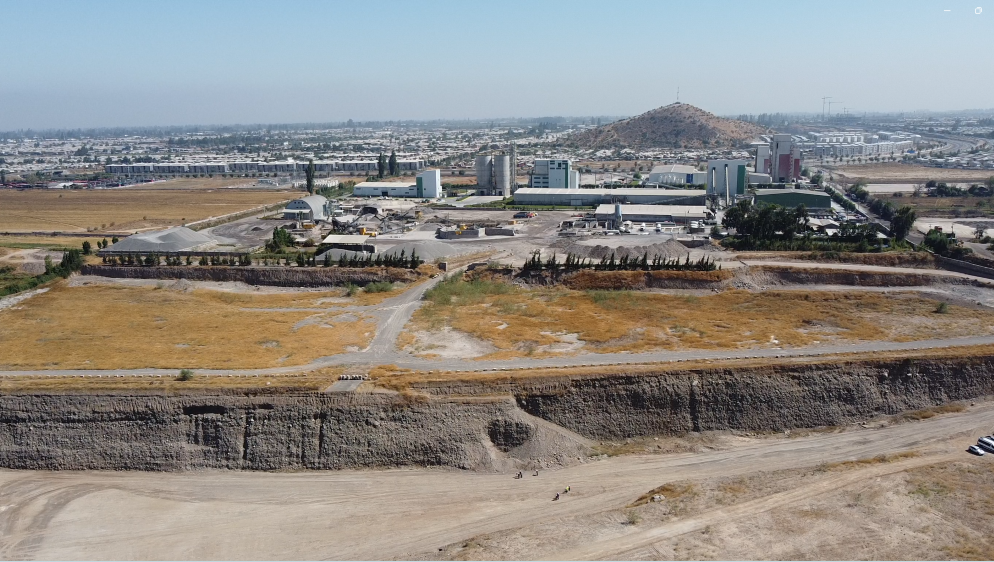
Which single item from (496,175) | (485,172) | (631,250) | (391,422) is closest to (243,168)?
(485,172)

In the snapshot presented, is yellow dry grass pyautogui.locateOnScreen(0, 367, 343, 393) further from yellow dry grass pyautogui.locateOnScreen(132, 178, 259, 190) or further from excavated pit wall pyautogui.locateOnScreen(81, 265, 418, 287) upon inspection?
yellow dry grass pyautogui.locateOnScreen(132, 178, 259, 190)

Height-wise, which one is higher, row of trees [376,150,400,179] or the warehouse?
row of trees [376,150,400,179]

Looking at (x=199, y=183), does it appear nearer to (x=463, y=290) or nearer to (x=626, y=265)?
(x=463, y=290)

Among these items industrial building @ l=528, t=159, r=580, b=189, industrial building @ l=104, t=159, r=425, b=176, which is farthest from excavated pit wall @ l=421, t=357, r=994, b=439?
industrial building @ l=104, t=159, r=425, b=176

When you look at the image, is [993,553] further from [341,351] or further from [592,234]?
[592,234]

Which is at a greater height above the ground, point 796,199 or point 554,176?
point 554,176

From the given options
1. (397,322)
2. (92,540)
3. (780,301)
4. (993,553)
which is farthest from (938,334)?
(92,540)
